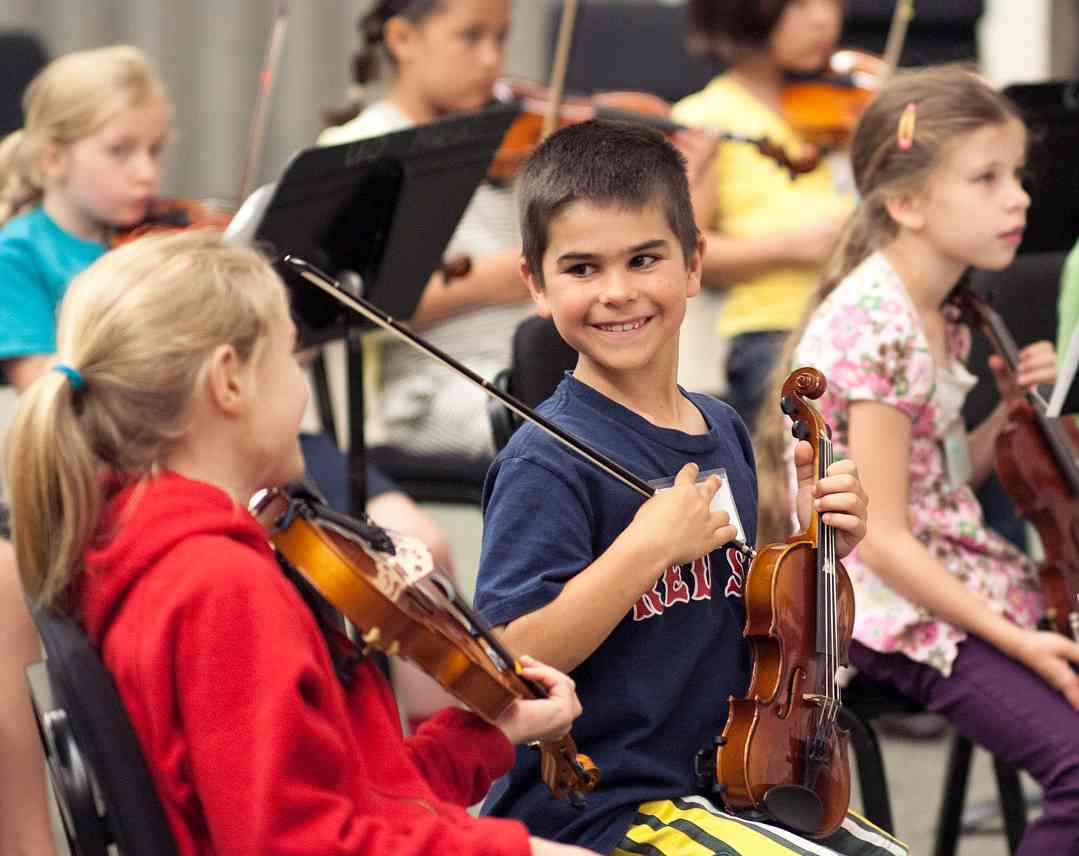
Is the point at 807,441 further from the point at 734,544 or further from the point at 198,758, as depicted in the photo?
the point at 198,758

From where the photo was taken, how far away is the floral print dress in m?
1.92

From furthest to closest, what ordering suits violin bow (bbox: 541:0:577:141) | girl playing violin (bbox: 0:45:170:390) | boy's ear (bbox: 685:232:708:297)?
violin bow (bbox: 541:0:577:141), girl playing violin (bbox: 0:45:170:390), boy's ear (bbox: 685:232:708:297)

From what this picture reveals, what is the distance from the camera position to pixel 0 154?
2.62 m

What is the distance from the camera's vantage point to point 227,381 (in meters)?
1.29

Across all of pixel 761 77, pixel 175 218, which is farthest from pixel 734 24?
pixel 175 218

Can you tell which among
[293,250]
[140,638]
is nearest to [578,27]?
[293,250]

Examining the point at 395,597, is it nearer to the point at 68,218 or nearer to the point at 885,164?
the point at 885,164

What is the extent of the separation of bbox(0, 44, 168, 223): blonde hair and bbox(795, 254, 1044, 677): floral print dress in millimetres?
1146

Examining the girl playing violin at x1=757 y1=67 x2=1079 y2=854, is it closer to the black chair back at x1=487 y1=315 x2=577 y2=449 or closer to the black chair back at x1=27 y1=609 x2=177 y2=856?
the black chair back at x1=487 y1=315 x2=577 y2=449

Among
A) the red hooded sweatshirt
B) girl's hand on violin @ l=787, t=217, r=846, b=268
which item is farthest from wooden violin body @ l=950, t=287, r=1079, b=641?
girl's hand on violin @ l=787, t=217, r=846, b=268

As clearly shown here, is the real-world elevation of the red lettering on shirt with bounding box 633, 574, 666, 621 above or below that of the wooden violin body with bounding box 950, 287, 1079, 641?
above

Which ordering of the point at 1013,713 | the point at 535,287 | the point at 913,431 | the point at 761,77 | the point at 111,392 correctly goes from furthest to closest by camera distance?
the point at 761,77, the point at 913,431, the point at 1013,713, the point at 535,287, the point at 111,392

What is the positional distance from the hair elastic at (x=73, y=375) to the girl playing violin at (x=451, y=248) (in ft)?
5.42

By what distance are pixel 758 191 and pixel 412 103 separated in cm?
67
